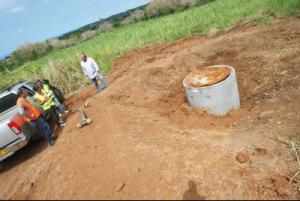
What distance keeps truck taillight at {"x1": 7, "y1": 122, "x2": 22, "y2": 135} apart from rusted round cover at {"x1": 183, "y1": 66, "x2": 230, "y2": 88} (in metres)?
4.13

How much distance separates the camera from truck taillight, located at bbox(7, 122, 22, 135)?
5.98m

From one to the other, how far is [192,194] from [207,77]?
3236 millimetres

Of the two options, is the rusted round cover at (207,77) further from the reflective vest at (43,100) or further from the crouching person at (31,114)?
the reflective vest at (43,100)

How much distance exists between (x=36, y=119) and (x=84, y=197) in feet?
10.9

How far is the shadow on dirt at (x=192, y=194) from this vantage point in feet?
10.8

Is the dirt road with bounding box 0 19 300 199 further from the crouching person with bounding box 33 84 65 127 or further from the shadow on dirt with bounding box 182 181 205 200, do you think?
the crouching person with bounding box 33 84 65 127

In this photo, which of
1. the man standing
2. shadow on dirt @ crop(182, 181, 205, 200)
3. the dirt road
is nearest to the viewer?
shadow on dirt @ crop(182, 181, 205, 200)

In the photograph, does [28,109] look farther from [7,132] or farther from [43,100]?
[43,100]

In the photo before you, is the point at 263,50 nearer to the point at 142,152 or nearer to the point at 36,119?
the point at 142,152

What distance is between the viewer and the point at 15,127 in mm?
6055

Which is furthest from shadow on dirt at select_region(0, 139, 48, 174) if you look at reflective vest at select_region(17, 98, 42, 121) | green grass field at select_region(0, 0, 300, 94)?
green grass field at select_region(0, 0, 300, 94)

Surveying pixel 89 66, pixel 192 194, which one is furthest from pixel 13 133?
pixel 192 194

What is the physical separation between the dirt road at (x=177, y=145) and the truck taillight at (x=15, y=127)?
79 centimetres

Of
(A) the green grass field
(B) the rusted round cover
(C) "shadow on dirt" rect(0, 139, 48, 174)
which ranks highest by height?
(B) the rusted round cover
